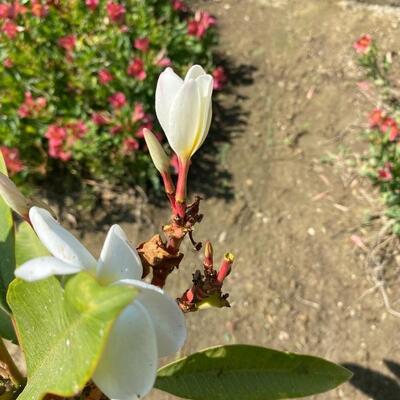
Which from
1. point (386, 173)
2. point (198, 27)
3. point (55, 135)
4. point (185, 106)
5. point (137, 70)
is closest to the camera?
point (185, 106)

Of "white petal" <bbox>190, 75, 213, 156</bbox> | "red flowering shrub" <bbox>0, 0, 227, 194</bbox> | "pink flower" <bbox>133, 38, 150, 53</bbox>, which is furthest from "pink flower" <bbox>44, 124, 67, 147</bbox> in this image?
"white petal" <bbox>190, 75, 213, 156</bbox>

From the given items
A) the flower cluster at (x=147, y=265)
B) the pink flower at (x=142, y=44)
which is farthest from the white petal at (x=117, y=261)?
the pink flower at (x=142, y=44)

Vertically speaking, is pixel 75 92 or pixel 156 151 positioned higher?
pixel 156 151

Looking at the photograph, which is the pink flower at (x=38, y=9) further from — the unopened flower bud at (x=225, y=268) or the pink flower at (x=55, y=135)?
the unopened flower bud at (x=225, y=268)

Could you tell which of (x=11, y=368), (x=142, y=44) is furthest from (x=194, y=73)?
(x=142, y=44)

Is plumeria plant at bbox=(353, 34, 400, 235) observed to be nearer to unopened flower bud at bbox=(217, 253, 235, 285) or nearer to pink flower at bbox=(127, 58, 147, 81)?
pink flower at bbox=(127, 58, 147, 81)

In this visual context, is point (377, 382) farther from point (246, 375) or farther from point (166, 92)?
point (166, 92)
